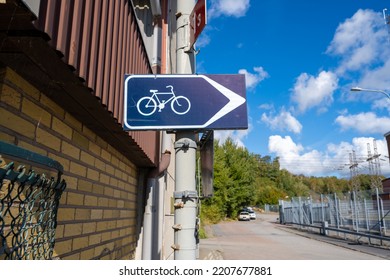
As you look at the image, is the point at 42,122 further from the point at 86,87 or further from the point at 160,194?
the point at 160,194

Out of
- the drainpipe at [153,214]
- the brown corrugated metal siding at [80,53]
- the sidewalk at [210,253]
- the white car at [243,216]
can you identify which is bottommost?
the sidewalk at [210,253]

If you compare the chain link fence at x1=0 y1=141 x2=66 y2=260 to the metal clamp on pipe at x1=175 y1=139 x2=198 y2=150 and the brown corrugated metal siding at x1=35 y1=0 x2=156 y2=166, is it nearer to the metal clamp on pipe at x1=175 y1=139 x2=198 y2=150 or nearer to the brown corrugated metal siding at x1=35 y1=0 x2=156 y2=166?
the brown corrugated metal siding at x1=35 y1=0 x2=156 y2=166

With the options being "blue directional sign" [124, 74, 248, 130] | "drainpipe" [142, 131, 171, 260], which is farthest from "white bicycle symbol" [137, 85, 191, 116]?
"drainpipe" [142, 131, 171, 260]

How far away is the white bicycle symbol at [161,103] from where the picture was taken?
206 centimetres

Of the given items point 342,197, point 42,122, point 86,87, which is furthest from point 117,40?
point 342,197

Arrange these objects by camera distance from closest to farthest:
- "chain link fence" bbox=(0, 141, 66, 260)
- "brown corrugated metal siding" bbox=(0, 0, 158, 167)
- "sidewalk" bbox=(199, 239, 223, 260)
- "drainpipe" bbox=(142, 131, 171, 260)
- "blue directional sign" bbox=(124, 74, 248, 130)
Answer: "chain link fence" bbox=(0, 141, 66, 260)
"brown corrugated metal siding" bbox=(0, 0, 158, 167)
"blue directional sign" bbox=(124, 74, 248, 130)
"drainpipe" bbox=(142, 131, 171, 260)
"sidewalk" bbox=(199, 239, 223, 260)

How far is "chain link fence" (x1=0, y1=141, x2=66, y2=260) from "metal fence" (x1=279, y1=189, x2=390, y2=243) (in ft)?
47.3

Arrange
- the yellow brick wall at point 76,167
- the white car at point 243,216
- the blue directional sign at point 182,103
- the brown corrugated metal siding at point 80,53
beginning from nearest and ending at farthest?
the brown corrugated metal siding at point 80,53 → the yellow brick wall at point 76,167 → the blue directional sign at point 182,103 → the white car at point 243,216

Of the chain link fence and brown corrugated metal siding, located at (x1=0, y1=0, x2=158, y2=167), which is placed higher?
brown corrugated metal siding, located at (x1=0, y1=0, x2=158, y2=167)

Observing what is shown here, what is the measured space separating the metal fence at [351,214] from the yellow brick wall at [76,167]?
12698 millimetres

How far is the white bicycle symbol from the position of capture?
206 cm

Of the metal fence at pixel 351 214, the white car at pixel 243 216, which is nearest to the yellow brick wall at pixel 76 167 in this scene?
the metal fence at pixel 351 214

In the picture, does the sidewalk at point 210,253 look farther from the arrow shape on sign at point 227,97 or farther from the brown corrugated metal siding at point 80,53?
the arrow shape on sign at point 227,97

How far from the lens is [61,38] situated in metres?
1.73
